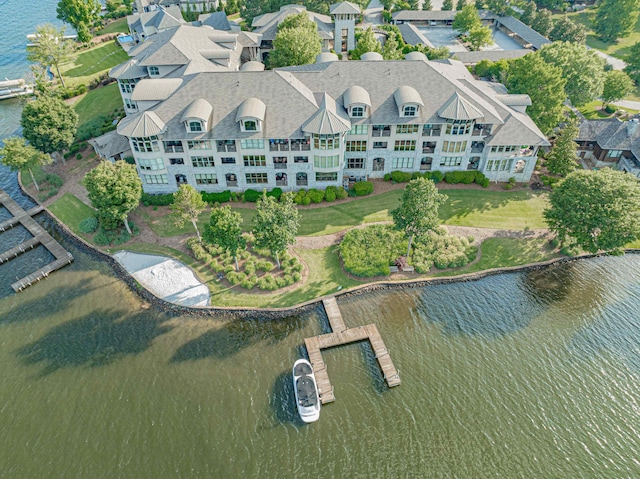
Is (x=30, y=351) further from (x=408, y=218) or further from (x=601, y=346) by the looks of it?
(x=601, y=346)

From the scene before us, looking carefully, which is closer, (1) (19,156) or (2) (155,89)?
(1) (19,156)

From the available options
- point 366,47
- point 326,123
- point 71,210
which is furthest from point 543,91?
point 71,210

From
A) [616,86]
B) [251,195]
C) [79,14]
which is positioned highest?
[79,14]

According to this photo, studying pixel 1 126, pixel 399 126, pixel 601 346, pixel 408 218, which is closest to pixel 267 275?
pixel 408 218

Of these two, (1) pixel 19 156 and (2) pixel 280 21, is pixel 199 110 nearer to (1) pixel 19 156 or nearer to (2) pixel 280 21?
(1) pixel 19 156

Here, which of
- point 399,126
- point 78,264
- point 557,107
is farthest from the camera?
point 557,107

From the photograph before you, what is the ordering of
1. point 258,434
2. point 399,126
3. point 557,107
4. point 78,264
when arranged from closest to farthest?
1. point 258,434
2. point 78,264
3. point 399,126
4. point 557,107

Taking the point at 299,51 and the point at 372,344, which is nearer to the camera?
the point at 372,344

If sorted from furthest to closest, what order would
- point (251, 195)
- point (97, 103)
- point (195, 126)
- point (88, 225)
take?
point (97, 103), point (251, 195), point (88, 225), point (195, 126)
